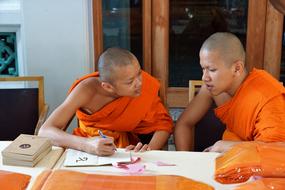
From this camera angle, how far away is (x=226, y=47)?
1791mm

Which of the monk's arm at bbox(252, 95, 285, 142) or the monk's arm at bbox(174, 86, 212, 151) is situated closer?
the monk's arm at bbox(252, 95, 285, 142)

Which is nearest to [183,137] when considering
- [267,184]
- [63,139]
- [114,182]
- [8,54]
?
[63,139]

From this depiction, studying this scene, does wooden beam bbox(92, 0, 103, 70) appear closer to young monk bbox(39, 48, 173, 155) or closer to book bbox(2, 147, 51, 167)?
young monk bbox(39, 48, 173, 155)

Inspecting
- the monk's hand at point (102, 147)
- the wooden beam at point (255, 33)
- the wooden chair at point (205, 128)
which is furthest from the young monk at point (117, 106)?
the wooden beam at point (255, 33)

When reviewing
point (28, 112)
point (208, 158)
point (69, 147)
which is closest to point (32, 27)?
point (28, 112)

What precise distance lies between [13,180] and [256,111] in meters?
1.03

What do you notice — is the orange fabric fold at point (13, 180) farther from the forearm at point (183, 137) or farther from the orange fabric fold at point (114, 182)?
the forearm at point (183, 137)

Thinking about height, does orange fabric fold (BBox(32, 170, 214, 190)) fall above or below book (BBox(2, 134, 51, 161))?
below

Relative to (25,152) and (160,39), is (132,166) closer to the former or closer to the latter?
(25,152)

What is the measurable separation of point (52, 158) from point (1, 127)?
1023 millimetres

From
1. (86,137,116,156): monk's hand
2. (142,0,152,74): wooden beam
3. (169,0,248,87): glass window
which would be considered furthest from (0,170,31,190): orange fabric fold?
(169,0,248,87): glass window

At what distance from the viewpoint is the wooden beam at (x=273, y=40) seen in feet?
8.04

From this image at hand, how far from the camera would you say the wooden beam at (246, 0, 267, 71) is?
8.07 ft

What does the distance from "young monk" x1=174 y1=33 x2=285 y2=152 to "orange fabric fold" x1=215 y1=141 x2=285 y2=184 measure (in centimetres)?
36
